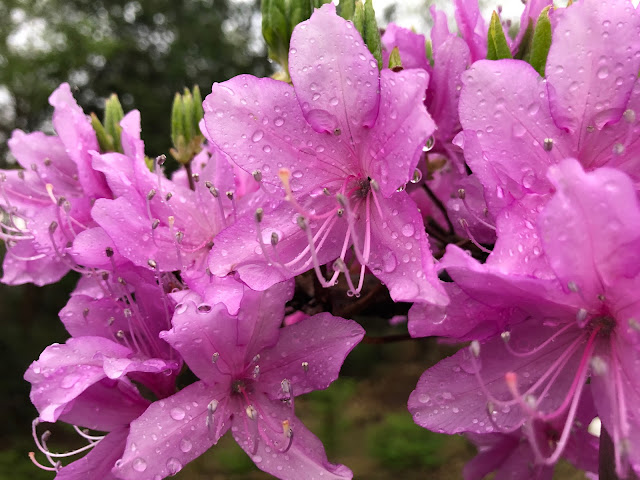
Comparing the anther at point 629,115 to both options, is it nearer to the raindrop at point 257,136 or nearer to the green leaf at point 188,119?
the raindrop at point 257,136

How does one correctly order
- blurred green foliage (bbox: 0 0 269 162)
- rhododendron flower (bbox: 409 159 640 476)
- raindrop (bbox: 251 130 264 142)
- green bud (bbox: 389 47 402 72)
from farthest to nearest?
blurred green foliage (bbox: 0 0 269 162), green bud (bbox: 389 47 402 72), raindrop (bbox: 251 130 264 142), rhododendron flower (bbox: 409 159 640 476)

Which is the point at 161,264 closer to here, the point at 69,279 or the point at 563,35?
the point at 563,35

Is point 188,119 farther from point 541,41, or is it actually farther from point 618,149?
point 618,149

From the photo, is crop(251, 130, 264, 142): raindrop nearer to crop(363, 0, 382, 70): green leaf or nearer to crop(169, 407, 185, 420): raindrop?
crop(363, 0, 382, 70): green leaf

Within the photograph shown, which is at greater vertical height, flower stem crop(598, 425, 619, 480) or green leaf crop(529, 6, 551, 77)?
green leaf crop(529, 6, 551, 77)

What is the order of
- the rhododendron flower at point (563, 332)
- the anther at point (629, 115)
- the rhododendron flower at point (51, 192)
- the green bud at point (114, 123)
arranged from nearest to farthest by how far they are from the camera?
the rhododendron flower at point (563, 332) < the anther at point (629, 115) < the rhododendron flower at point (51, 192) < the green bud at point (114, 123)

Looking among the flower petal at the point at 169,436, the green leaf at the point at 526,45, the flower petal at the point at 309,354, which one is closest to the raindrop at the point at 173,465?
the flower petal at the point at 169,436

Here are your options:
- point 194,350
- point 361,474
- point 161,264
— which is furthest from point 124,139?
point 361,474

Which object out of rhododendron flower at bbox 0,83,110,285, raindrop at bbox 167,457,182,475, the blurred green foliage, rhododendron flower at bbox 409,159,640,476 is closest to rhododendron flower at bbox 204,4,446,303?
rhododendron flower at bbox 409,159,640,476
